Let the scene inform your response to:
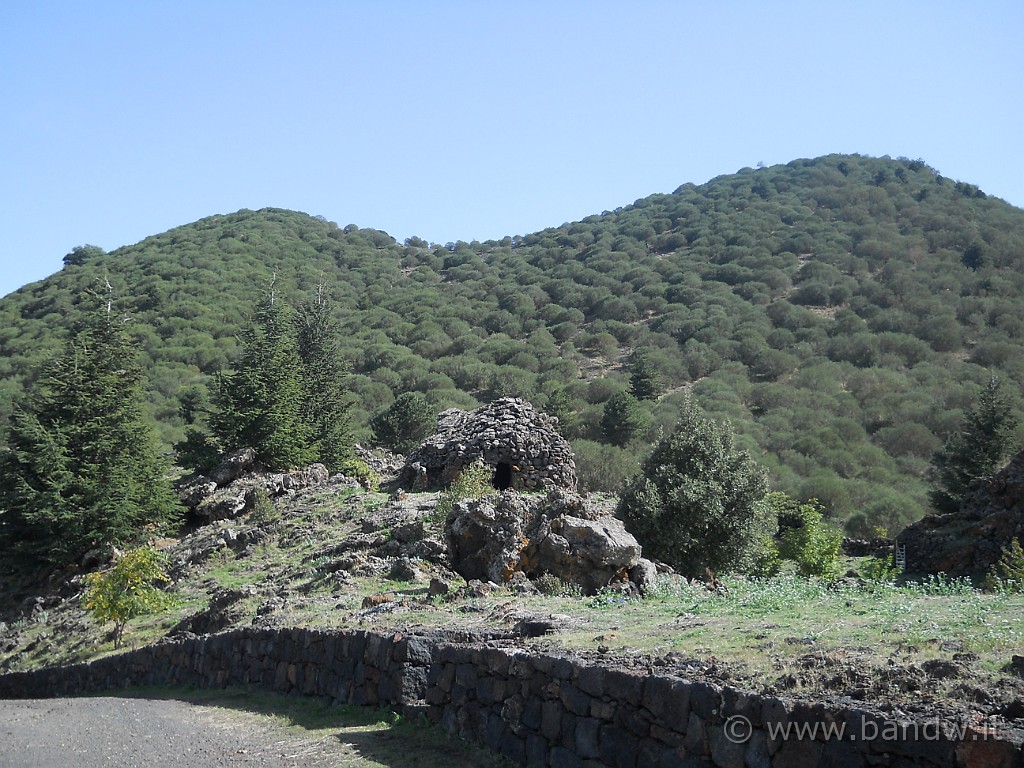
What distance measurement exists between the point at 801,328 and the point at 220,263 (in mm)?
58650

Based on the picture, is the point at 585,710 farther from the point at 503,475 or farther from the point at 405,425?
the point at 405,425

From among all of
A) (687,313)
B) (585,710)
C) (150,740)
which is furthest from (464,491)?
(687,313)

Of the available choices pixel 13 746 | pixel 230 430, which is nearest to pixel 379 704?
pixel 13 746

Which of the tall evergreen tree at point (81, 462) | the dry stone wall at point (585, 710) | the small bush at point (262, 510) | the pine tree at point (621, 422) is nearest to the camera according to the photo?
the dry stone wall at point (585, 710)

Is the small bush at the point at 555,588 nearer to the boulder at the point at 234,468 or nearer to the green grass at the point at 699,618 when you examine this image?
the green grass at the point at 699,618

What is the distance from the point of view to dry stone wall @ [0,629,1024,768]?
4617mm

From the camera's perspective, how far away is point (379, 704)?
31.7 feet

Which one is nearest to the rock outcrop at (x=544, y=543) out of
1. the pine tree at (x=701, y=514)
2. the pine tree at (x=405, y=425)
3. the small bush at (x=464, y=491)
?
the small bush at (x=464, y=491)

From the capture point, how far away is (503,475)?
2642 centimetres

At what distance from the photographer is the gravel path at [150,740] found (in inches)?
327

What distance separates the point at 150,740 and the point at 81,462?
73.4 ft

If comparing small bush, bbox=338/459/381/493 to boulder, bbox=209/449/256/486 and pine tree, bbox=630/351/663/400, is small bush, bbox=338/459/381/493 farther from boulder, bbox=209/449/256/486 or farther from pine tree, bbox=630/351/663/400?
pine tree, bbox=630/351/663/400

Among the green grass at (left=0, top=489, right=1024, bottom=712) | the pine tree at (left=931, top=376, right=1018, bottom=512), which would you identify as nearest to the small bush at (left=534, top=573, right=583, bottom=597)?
the green grass at (left=0, top=489, right=1024, bottom=712)

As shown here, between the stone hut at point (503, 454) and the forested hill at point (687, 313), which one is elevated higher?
the forested hill at point (687, 313)
